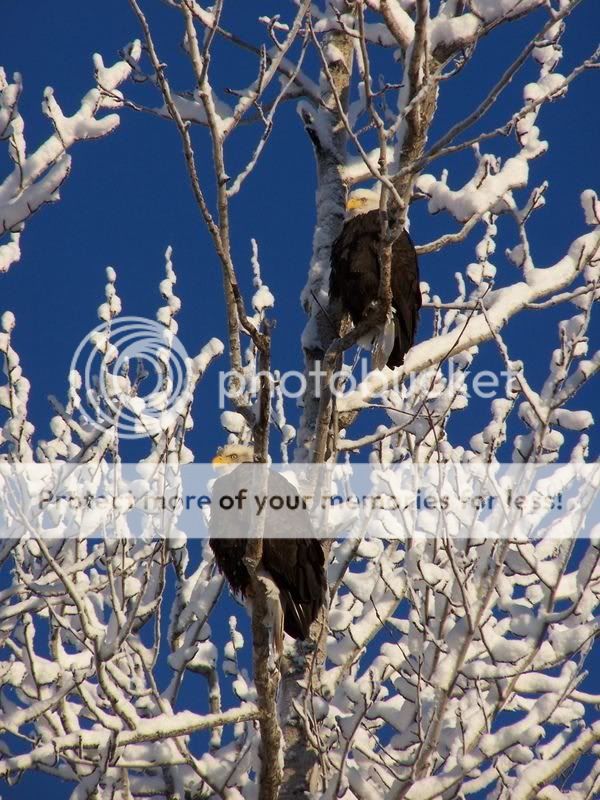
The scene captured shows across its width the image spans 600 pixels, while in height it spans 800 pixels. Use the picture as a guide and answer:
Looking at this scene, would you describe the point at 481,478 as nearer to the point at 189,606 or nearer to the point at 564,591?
the point at 564,591

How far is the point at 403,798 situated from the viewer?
2.90 meters

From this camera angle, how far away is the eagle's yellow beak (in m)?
4.02

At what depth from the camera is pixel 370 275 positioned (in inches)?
150

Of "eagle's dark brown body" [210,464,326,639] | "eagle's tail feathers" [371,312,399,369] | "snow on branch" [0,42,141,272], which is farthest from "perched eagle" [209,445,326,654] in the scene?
→ "snow on branch" [0,42,141,272]

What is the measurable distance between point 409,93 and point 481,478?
5.31 ft

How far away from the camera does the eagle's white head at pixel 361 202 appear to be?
402 cm

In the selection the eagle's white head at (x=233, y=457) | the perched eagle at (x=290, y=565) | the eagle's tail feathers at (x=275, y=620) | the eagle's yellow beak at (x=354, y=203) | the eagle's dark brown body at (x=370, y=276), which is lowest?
the eagle's tail feathers at (x=275, y=620)

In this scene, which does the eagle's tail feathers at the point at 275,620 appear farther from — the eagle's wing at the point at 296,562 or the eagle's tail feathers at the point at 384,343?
the eagle's tail feathers at the point at 384,343

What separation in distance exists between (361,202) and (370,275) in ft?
1.31

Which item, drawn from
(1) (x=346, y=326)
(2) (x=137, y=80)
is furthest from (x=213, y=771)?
(2) (x=137, y=80)

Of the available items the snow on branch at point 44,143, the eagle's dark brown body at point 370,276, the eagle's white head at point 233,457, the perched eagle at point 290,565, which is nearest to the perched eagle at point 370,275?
the eagle's dark brown body at point 370,276

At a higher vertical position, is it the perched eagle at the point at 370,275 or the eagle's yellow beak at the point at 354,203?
the eagle's yellow beak at the point at 354,203

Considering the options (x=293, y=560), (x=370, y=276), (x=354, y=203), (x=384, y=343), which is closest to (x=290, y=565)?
(x=293, y=560)

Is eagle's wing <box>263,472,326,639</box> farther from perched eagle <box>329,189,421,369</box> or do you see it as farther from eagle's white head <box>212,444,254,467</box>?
perched eagle <box>329,189,421,369</box>
